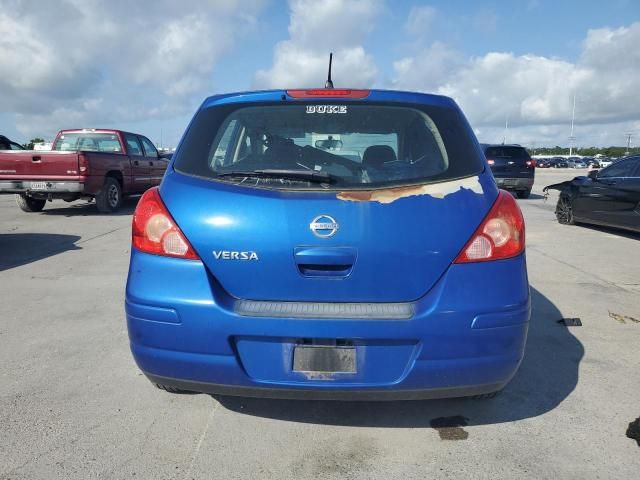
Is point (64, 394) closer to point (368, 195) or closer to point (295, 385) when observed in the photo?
point (295, 385)

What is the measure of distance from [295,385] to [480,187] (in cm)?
122

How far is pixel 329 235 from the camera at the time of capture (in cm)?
211

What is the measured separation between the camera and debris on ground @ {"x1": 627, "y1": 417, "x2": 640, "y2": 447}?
2471 mm

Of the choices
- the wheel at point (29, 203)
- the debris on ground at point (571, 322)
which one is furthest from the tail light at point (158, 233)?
the wheel at point (29, 203)

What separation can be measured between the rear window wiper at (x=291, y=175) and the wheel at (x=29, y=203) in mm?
10412

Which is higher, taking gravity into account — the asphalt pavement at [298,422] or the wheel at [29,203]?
the wheel at [29,203]

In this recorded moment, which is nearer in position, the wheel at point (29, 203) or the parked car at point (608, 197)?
the parked car at point (608, 197)

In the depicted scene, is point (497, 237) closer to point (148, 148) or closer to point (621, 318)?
point (621, 318)

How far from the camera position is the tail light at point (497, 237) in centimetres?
218

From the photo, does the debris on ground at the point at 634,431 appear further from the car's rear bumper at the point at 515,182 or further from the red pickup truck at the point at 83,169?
the car's rear bumper at the point at 515,182

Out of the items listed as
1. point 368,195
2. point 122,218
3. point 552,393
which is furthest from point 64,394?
point 122,218

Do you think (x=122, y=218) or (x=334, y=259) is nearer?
(x=334, y=259)

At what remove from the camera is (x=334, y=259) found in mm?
2107

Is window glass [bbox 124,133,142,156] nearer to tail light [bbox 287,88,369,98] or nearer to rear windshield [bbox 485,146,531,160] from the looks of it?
rear windshield [bbox 485,146,531,160]
